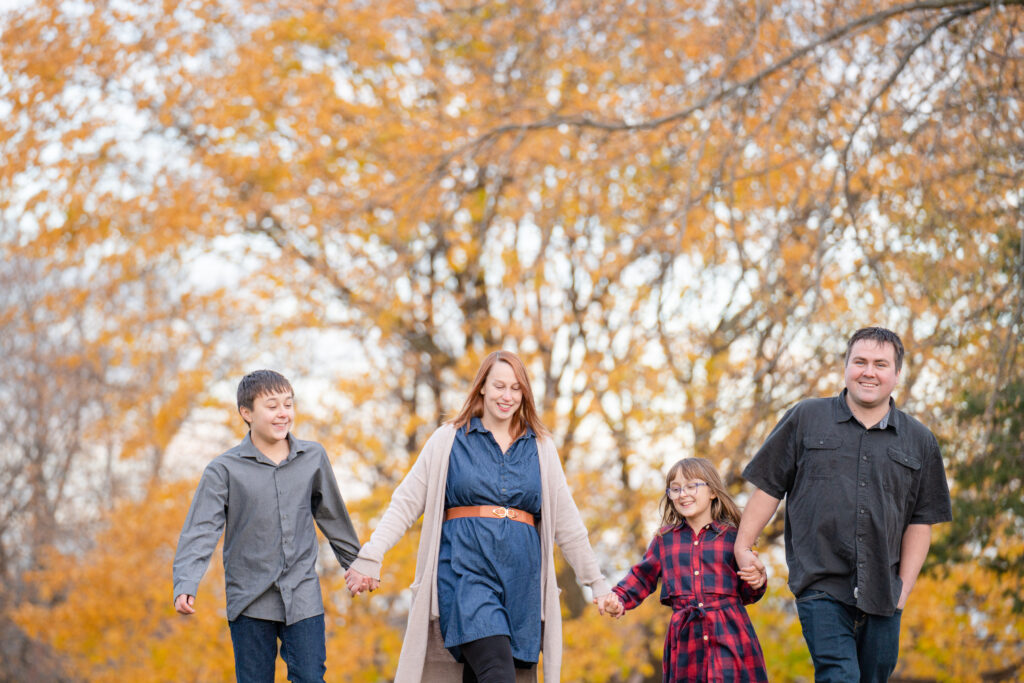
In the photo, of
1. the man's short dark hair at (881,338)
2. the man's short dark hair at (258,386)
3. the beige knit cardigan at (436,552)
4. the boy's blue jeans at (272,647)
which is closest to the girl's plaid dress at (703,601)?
the beige knit cardigan at (436,552)

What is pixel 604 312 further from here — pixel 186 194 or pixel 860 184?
pixel 186 194

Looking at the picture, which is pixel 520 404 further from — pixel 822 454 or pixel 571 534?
pixel 822 454

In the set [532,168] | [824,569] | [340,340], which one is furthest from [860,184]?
[340,340]

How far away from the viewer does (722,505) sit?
4430 millimetres

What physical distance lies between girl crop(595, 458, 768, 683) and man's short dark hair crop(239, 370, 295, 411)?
5.14 feet

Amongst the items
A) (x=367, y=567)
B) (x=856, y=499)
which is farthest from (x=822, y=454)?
(x=367, y=567)

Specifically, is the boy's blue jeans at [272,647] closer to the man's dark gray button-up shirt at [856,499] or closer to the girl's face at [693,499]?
the girl's face at [693,499]

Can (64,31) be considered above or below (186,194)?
above

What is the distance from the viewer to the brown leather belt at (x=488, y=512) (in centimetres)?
405

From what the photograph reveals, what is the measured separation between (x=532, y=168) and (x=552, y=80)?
1.56m

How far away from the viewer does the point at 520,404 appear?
4316 mm

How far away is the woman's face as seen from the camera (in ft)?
13.9

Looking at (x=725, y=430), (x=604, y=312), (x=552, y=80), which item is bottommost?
(x=725, y=430)

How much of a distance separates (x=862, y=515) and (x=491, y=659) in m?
1.43
